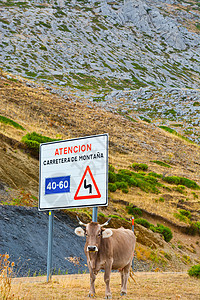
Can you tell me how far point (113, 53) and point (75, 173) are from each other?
13987 centimetres

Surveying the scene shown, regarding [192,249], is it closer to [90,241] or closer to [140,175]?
[140,175]

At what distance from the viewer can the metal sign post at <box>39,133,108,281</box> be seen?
1130 cm

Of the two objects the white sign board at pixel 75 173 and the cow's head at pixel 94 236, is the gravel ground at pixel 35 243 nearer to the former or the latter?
the white sign board at pixel 75 173

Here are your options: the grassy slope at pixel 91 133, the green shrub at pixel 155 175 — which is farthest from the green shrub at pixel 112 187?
the green shrub at pixel 155 175

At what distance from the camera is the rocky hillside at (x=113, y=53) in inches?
3243

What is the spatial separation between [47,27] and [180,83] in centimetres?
5293

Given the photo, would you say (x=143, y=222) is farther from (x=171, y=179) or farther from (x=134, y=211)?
(x=171, y=179)

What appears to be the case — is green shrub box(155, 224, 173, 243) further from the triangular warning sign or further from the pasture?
the triangular warning sign

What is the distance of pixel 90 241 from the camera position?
8.40m

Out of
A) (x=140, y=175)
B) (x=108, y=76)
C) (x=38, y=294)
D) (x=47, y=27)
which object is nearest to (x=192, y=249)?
(x=140, y=175)

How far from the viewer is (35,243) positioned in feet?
58.3

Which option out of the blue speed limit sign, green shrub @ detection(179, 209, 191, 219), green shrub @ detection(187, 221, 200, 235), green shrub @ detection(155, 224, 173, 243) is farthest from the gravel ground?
green shrub @ detection(179, 209, 191, 219)

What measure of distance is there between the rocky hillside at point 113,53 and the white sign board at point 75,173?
54.4 m

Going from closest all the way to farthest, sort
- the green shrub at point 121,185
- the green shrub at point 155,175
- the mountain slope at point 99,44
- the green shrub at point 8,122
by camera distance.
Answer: the green shrub at point 121,185 < the green shrub at point 8,122 < the green shrub at point 155,175 < the mountain slope at point 99,44
